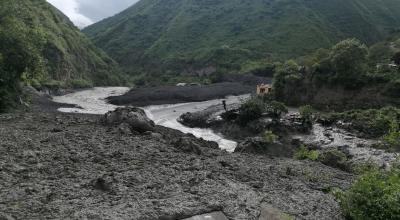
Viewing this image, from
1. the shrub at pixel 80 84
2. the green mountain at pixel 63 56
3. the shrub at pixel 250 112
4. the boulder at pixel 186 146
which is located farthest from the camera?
the shrub at pixel 80 84

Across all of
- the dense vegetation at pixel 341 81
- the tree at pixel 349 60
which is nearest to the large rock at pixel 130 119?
the dense vegetation at pixel 341 81

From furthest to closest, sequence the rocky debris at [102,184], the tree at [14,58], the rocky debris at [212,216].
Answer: the tree at [14,58] < the rocky debris at [102,184] < the rocky debris at [212,216]

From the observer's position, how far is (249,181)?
78.8 feet

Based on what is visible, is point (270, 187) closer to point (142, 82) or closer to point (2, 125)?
point (2, 125)

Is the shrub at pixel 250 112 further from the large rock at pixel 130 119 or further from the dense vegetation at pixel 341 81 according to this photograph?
the large rock at pixel 130 119

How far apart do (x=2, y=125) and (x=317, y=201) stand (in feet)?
76.2

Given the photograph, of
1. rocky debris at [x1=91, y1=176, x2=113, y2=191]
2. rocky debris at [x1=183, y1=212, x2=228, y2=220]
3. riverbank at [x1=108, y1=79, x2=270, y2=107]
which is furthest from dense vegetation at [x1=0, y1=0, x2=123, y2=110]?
rocky debris at [x1=183, y1=212, x2=228, y2=220]

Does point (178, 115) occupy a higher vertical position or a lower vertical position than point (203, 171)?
lower

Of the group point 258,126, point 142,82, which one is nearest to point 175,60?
point 142,82

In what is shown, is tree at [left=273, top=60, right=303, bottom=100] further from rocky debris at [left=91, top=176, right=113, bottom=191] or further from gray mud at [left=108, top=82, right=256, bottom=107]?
rocky debris at [left=91, top=176, right=113, bottom=191]

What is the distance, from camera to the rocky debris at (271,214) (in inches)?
735

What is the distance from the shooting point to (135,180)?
811 inches

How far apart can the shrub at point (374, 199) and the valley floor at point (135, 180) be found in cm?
173

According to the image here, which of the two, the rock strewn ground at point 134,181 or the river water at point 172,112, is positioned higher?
the rock strewn ground at point 134,181
